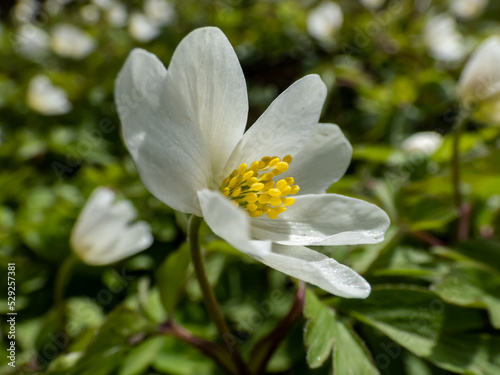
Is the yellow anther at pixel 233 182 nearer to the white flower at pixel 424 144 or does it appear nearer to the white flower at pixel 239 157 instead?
the white flower at pixel 239 157

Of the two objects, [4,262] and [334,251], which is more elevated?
[334,251]

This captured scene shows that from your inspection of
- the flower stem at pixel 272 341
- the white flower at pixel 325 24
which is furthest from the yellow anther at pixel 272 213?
the white flower at pixel 325 24

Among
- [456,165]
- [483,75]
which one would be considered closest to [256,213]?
[456,165]

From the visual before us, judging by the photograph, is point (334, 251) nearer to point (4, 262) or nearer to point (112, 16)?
point (4, 262)

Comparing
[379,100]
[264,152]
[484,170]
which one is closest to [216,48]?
[264,152]

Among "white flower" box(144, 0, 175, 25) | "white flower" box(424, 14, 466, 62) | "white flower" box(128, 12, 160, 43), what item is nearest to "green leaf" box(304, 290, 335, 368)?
"white flower" box(424, 14, 466, 62)

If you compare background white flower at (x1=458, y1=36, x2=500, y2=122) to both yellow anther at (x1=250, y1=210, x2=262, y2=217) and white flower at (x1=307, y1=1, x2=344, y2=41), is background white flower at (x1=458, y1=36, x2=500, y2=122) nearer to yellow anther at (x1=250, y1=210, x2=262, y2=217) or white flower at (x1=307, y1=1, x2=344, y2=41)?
yellow anther at (x1=250, y1=210, x2=262, y2=217)

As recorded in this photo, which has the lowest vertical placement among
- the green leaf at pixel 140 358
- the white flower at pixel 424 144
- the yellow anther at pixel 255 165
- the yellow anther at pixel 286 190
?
the green leaf at pixel 140 358
